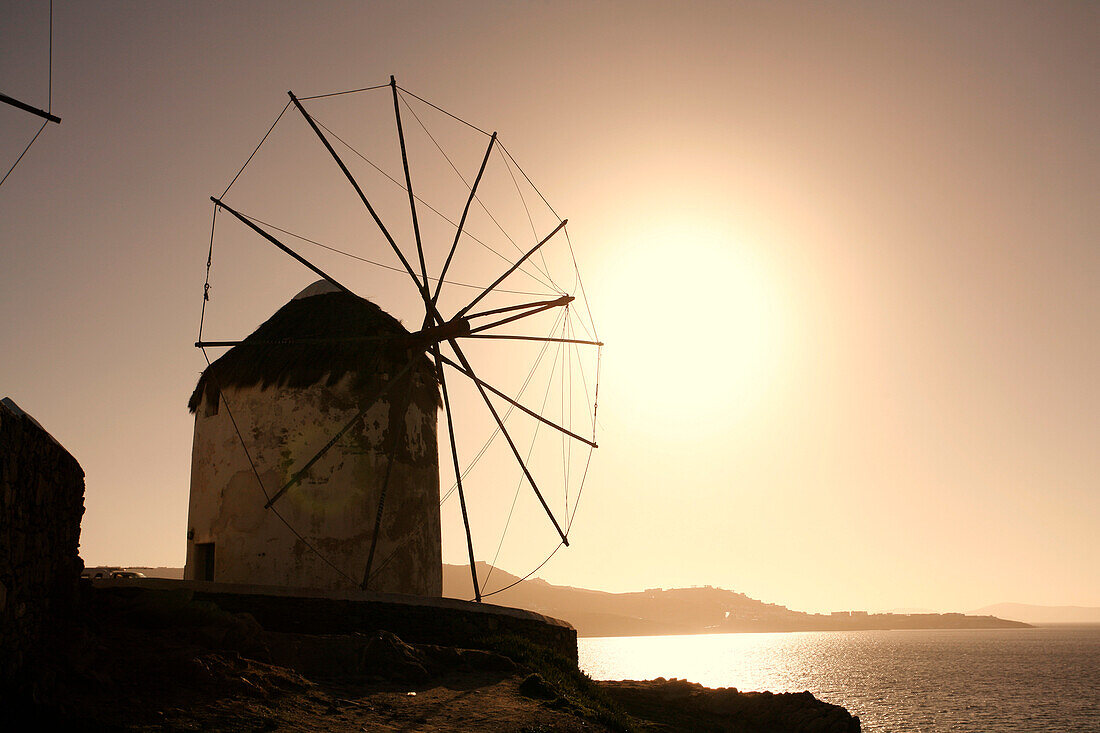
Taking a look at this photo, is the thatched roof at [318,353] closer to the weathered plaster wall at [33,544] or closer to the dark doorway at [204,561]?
the dark doorway at [204,561]

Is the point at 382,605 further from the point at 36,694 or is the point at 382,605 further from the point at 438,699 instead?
the point at 36,694

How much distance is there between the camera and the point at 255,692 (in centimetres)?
759

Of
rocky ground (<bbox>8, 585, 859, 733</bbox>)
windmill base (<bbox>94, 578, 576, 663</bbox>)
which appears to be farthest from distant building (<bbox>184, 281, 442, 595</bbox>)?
rocky ground (<bbox>8, 585, 859, 733</bbox>)

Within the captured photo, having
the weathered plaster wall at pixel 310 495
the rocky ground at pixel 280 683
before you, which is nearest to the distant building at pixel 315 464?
the weathered plaster wall at pixel 310 495

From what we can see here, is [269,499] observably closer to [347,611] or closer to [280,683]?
[347,611]

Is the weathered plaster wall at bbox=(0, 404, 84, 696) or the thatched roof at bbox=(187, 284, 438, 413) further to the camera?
the thatched roof at bbox=(187, 284, 438, 413)

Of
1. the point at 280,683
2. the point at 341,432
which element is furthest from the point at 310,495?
the point at 280,683

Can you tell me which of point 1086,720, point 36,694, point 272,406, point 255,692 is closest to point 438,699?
point 255,692

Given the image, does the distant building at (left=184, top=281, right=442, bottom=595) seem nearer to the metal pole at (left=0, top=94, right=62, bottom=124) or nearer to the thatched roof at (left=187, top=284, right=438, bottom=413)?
the thatched roof at (left=187, top=284, right=438, bottom=413)

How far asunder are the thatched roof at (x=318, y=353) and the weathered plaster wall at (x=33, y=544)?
846 centimetres

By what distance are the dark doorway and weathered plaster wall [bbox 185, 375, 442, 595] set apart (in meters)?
0.07

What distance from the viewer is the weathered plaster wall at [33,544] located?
574 cm

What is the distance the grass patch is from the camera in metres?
10.3

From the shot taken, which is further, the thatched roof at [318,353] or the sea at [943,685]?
the sea at [943,685]
